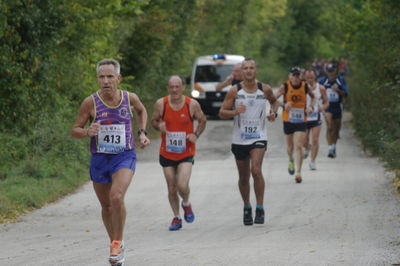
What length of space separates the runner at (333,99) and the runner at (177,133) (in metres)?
9.85

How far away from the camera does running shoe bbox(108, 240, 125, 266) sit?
8.79 meters

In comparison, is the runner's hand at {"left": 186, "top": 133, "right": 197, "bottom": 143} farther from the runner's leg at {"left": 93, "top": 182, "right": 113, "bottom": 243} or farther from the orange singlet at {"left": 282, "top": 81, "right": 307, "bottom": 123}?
the orange singlet at {"left": 282, "top": 81, "right": 307, "bottom": 123}

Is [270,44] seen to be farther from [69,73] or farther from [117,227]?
[117,227]

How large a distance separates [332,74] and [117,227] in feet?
43.4

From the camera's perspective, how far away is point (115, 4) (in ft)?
67.8

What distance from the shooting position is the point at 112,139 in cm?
915

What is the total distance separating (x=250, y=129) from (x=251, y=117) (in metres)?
0.15

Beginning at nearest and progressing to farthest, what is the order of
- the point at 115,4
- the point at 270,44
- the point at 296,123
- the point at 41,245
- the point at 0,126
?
the point at 41,245 → the point at 296,123 → the point at 0,126 → the point at 115,4 → the point at 270,44

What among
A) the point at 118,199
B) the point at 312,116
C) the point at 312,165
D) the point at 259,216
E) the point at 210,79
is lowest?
the point at 210,79

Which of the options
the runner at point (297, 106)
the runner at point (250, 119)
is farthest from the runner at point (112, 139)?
the runner at point (297, 106)

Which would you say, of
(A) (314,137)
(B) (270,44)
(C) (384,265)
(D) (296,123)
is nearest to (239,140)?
(C) (384,265)

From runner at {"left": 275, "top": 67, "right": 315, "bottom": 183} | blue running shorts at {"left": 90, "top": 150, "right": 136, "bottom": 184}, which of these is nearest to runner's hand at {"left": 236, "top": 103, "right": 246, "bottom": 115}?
blue running shorts at {"left": 90, "top": 150, "right": 136, "bottom": 184}

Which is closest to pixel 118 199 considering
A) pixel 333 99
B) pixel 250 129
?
pixel 250 129

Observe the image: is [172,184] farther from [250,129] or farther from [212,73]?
[212,73]
